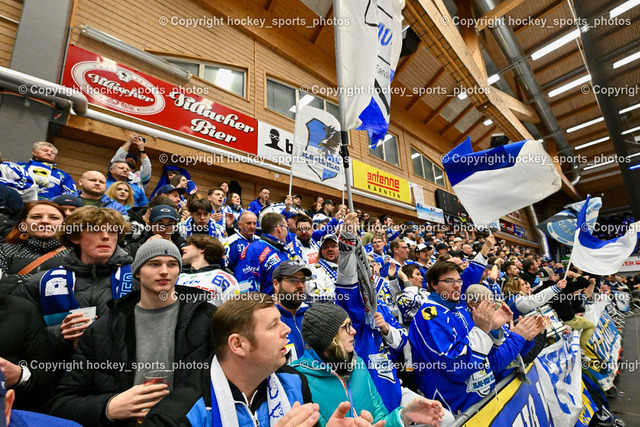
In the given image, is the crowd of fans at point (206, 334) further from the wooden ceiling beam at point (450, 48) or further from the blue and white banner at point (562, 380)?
the wooden ceiling beam at point (450, 48)

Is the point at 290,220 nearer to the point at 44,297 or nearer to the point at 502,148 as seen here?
the point at 502,148

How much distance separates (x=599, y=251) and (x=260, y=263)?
216 inches

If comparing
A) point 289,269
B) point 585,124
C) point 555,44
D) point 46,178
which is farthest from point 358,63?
point 585,124

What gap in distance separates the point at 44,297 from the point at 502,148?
4305 mm

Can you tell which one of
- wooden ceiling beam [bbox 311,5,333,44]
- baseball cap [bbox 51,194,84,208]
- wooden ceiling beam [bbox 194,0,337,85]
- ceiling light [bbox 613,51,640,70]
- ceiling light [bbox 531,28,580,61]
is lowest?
baseball cap [bbox 51,194,84,208]

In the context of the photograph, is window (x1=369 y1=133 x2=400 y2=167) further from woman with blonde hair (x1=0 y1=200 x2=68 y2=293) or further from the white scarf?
the white scarf

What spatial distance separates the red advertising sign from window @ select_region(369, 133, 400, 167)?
6098 mm

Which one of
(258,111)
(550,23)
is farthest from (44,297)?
(550,23)

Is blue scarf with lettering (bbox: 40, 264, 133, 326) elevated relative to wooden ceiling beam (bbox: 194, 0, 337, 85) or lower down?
lower down

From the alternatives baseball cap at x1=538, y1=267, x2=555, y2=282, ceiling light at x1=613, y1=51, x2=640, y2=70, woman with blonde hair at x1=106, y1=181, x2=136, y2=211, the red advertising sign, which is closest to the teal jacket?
woman with blonde hair at x1=106, y1=181, x2=136, y2=211

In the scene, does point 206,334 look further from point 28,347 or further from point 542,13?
point 542,13

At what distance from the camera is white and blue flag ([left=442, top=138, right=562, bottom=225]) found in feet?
10.9

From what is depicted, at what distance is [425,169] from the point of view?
590 inches

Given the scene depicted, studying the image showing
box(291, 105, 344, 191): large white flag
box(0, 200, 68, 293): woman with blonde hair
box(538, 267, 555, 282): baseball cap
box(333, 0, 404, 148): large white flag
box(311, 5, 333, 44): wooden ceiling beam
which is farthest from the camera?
box(311, 5, 333, 44): wooden ceiling beam
